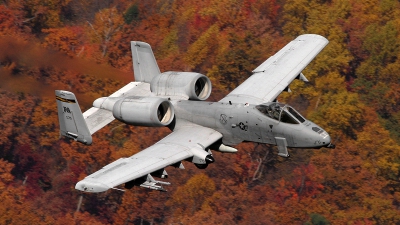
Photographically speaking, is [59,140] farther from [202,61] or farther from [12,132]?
[202,61]

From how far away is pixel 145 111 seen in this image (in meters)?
47.8

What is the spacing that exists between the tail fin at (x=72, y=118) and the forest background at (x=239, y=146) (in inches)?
969

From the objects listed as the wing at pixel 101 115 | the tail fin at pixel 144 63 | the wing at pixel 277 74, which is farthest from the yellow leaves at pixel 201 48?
the wing at pixel 101 115

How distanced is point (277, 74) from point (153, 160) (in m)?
9.72

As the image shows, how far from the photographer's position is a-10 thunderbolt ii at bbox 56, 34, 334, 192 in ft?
149

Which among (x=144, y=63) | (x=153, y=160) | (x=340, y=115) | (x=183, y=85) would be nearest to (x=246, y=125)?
(x=183, y=85)

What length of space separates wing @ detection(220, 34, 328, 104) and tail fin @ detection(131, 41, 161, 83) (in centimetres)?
→ 438

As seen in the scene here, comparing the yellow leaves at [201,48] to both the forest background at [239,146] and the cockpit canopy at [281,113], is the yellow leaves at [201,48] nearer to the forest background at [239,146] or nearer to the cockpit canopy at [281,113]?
the forest background at [239,146]

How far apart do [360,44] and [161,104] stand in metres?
73.8

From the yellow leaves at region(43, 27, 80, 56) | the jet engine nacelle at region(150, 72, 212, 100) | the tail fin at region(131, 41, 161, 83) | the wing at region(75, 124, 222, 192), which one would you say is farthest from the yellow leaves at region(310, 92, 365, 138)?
the wing at region(75, 124, 222, 192)

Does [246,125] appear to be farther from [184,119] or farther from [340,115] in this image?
[340,115]

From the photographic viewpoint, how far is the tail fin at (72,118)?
156 feet

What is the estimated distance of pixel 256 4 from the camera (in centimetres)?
12656

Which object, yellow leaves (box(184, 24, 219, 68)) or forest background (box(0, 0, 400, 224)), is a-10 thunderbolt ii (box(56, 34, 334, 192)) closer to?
forest background (box(0, 0, 400, 224))
